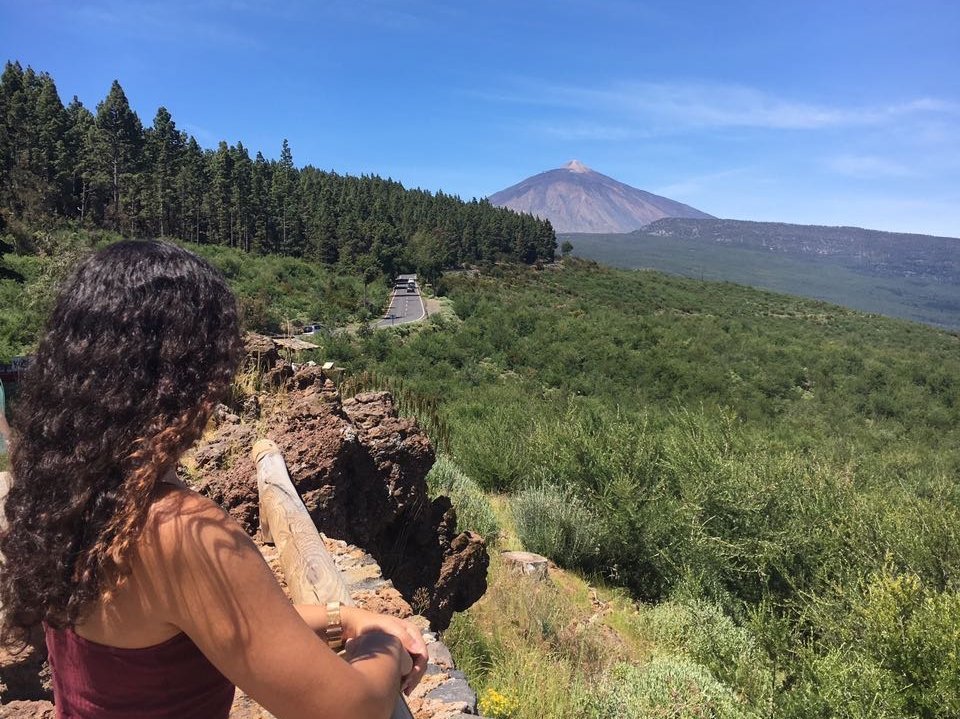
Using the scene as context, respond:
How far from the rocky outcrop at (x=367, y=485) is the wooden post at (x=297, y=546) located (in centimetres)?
77

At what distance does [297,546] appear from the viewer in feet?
6.24

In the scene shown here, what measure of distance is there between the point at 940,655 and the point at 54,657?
4691mm

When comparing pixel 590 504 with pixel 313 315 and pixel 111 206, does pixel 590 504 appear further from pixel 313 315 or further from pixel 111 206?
pixel 111 206

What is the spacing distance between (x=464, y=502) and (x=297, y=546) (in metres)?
5.59

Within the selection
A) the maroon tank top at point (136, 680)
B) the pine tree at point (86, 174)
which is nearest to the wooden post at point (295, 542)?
the maroon tank top at point (136, 680)

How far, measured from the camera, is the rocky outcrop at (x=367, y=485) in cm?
347

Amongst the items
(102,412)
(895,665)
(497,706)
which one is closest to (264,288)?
(497,706)

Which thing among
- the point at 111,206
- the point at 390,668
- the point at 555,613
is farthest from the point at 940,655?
the point at 111,206

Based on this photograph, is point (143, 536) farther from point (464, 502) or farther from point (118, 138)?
point (118, 138)

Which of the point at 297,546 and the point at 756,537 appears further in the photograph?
the point at 756,537

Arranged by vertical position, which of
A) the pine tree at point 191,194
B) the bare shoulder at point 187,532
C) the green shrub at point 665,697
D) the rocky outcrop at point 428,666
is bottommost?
the green shrub at point 665,697

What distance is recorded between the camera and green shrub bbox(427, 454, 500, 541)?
23.1ft

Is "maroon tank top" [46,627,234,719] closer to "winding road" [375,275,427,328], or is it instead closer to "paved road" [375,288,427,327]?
"winding road" [375,275,427,328]

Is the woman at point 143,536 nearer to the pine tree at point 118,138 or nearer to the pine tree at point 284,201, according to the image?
the pine tree at point 118,138
